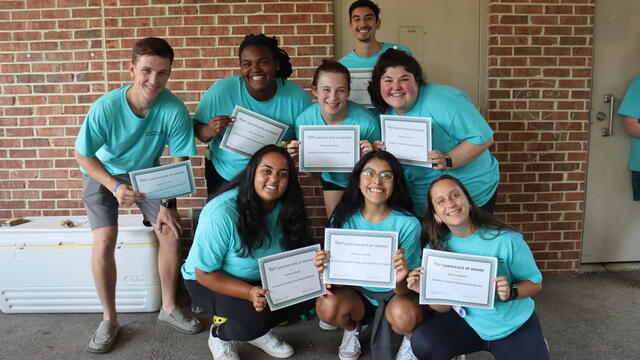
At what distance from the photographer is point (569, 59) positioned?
3.50 m

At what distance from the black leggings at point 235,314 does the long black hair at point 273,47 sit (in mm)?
1276

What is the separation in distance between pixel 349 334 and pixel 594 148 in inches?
98.9

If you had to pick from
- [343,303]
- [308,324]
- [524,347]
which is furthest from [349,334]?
[524,347]

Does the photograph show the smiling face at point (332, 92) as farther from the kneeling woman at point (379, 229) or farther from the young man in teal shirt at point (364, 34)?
the young man in teal shirt at point (364, 34)

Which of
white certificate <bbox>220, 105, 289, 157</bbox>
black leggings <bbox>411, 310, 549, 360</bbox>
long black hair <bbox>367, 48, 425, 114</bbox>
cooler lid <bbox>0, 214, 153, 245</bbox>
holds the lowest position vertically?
black leggings <bbox>411, 310, 549, 360</bbox>

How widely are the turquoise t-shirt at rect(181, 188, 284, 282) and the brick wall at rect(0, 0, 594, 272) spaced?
120 centimetres

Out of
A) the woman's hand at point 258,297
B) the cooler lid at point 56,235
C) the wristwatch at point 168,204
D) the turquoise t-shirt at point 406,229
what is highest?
the wristwatch at point 168,204

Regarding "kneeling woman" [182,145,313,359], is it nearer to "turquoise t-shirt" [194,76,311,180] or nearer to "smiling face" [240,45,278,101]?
"turquoise t-shirt" [194,76,311,180]

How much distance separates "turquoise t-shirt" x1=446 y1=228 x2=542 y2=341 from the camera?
6.59 ft

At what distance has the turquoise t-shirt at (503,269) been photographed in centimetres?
201

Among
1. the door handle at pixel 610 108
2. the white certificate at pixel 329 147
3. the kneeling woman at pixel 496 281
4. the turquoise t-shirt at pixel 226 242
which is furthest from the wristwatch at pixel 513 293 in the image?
the door handle at pixel 610 108

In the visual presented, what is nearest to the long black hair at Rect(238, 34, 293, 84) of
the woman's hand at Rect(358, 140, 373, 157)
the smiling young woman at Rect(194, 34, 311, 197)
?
the smiling young woman at Rect(194, 34, 311, 197)

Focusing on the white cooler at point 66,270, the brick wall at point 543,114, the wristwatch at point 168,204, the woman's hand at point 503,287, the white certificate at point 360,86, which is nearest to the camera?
the woman's hand at point 503,287

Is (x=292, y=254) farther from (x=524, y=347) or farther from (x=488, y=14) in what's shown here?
(x=488, y=14)
